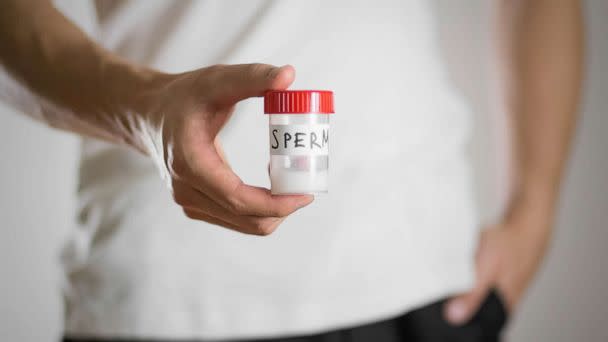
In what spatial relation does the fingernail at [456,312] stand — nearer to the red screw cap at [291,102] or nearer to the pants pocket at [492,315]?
the pants pocket at [492,315]

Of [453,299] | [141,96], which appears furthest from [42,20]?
[453,299]

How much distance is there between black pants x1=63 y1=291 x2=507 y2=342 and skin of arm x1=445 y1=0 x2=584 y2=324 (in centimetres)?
5

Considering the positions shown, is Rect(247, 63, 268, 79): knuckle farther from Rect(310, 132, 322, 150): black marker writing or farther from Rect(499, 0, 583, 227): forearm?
Rect(499, 0, 583, 227): forearm

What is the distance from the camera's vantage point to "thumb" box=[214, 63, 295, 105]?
0.26 metres

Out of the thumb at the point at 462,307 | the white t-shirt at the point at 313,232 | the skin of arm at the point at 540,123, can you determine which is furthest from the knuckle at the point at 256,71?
the skin of arm at the point at 540,123

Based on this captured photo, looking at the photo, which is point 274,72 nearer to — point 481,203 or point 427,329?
point 427,329

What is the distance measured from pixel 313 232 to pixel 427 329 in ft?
0.62

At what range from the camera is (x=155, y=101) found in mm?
308

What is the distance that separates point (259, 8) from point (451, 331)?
0.41 meters

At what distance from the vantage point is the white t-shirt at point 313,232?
49cm

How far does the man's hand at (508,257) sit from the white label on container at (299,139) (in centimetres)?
45

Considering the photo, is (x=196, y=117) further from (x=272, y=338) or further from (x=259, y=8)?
(x=272, y=338)

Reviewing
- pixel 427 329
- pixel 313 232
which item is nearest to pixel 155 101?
pixel 313 232

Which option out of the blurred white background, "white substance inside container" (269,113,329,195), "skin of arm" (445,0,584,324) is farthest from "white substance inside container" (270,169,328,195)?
"skin of arm" (445,0,584,324)
